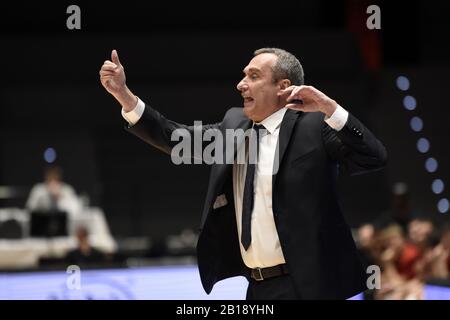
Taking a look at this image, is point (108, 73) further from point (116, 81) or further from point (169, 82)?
point (169, 82)

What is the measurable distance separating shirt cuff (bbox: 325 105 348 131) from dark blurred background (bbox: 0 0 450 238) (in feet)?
34.1

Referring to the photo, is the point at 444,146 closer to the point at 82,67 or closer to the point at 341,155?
the point at 82,67

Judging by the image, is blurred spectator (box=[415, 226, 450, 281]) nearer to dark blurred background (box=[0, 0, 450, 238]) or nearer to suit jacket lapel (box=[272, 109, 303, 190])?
suit jacket lapel (box=[272, 109, 303, 190])

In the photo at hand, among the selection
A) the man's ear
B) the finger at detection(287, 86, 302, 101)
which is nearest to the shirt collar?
the man's ear

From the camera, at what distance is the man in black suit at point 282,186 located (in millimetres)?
3365

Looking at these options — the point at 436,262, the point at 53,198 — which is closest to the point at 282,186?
the point at 436,262

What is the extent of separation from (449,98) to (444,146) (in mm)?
875

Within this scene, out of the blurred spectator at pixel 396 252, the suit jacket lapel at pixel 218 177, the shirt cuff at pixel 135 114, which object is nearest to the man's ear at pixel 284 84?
the suit jacket lapel at pixel 218 177

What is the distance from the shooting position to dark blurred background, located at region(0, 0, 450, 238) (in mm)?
13875

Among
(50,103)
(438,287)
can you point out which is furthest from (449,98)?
(438,287)

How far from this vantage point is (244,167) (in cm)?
367

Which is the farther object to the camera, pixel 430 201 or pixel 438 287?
pixel 430 201

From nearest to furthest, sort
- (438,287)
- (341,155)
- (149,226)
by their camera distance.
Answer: (341,155) → (438,287) → (149,226)

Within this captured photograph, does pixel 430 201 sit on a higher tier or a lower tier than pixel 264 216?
higher
